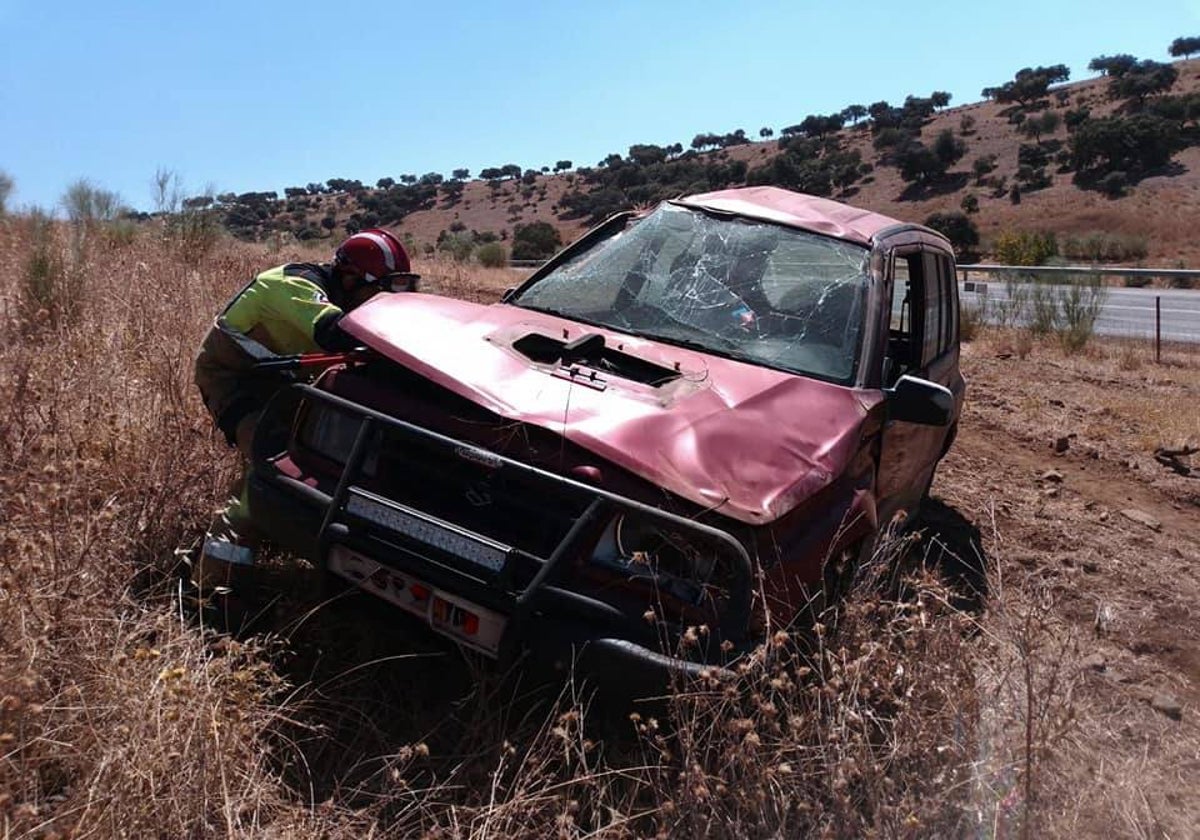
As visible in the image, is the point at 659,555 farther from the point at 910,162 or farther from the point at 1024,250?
the point at 910,162

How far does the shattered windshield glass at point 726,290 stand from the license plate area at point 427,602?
1.50 m

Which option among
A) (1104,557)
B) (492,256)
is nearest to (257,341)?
(1104,557)

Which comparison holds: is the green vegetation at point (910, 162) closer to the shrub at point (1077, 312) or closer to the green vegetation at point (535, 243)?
the green vegetation at point (535, 243)

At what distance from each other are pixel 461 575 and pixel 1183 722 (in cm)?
277

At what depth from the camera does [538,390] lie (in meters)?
2.90

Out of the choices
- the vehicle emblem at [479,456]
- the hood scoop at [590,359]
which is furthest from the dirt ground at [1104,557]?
the vehicle emblem at [479,456]

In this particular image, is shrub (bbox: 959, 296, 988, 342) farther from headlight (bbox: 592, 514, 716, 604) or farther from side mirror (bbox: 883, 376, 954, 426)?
headlight (bbox: 592, 514, 716, 604)

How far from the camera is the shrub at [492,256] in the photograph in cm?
2314

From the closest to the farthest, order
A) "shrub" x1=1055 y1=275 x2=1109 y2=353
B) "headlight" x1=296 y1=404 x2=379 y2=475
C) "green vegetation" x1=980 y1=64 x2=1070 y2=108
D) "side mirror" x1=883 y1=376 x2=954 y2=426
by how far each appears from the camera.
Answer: "headlight" x1=296 y1=404 x2=379 y2=475 < "side mirror" x1=883 y1=376 x2=954 y2=426 < "shrub" x1=1055 y1=275 x2=1109 y2=353 < "green vegetation" x1=980 y1=64 x2=1070 y2=108

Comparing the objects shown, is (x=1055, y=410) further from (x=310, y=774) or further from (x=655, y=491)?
(x=310, y=774)

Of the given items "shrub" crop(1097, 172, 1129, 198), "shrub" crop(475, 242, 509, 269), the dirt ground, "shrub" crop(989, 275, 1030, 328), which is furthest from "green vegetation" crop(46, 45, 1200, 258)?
the dirt ground

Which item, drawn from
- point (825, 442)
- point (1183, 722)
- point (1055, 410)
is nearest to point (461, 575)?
point (825, 442)

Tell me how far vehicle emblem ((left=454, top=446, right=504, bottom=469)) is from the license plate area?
366 millimetres

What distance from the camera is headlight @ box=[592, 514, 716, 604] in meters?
Answer: 2.54
